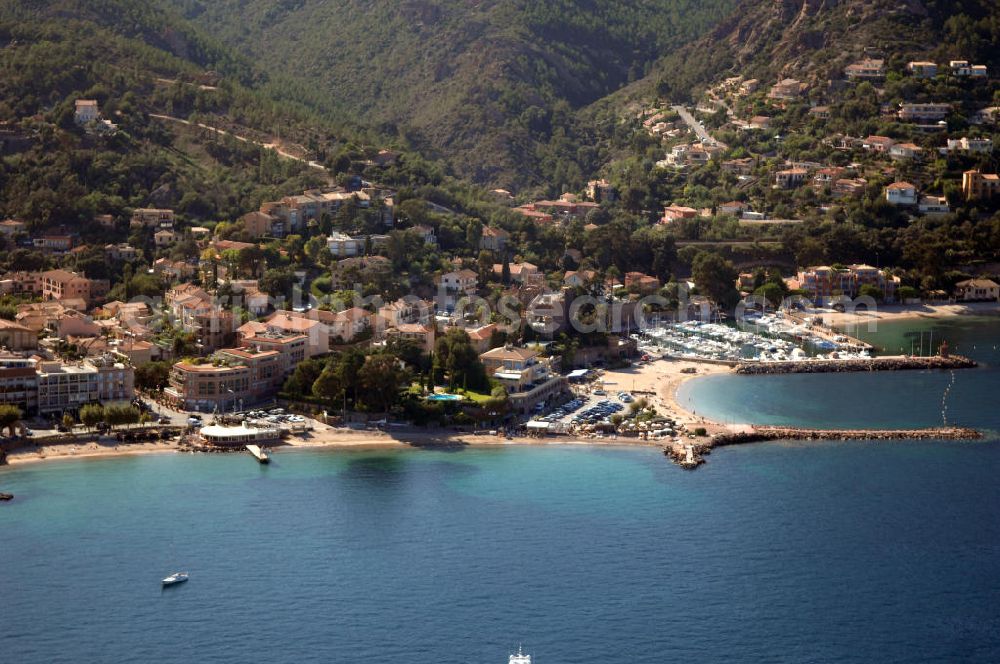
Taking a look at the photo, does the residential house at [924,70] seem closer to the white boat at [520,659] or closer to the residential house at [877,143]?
the residential house at [877,143]

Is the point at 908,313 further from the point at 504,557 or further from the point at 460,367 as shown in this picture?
the point at 504,557

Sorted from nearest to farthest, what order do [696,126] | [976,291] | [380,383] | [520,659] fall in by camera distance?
[520,659] < [380,383] < [976,291] < [696,126]

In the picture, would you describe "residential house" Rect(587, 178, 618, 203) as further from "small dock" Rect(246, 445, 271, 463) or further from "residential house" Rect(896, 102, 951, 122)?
"small dock" Rect(246, 445, 271, 463)

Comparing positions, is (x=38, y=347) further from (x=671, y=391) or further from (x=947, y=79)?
(x=947, y=79)

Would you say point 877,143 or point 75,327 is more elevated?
point 877,143

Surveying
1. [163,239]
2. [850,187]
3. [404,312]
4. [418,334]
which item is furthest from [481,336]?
[850,187]

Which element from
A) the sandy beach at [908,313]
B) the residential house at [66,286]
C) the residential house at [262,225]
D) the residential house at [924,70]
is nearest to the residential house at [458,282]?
the residential house at [262,225]
